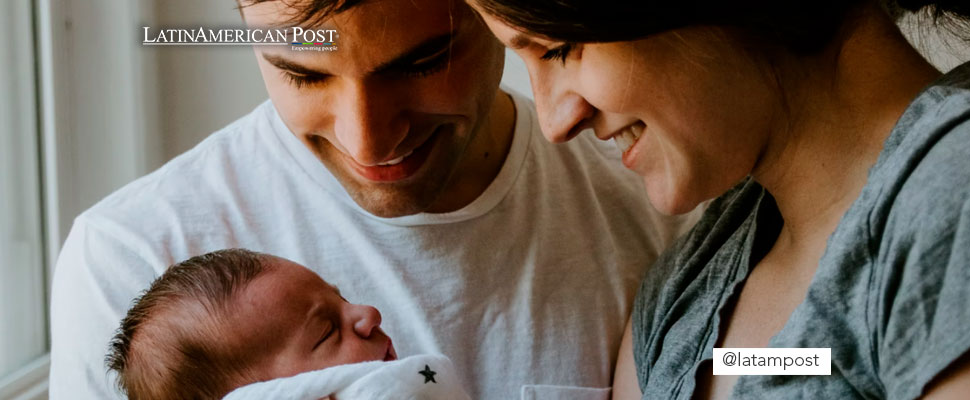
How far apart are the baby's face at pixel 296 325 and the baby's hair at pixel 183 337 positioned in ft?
0.04

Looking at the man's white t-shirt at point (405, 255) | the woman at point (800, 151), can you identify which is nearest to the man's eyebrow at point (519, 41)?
the woman at point (800, 151)

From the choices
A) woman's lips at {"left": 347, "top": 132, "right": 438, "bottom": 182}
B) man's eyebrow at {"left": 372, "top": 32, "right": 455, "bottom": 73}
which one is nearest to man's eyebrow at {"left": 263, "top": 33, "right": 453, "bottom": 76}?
man's eyebrow at {"left": 372, "top": 32, "right": 455, "bottom": 73}

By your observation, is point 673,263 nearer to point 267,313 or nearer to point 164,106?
point 267,313

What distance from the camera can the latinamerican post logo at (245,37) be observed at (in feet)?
2.66

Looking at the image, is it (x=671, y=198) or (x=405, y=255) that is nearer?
(x=671, y=198)

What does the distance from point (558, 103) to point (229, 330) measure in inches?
13.1

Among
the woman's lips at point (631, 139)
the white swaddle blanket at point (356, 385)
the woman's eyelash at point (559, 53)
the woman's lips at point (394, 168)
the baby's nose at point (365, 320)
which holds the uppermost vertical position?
the woman's eyelash at point (559, 53)

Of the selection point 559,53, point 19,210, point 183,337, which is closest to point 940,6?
point 559,53

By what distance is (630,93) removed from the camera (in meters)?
0.64

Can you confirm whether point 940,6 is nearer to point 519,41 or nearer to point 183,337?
point 519,41

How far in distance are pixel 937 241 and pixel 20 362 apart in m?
1.03

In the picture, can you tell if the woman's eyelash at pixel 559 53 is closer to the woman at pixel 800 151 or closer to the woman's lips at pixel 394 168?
the woman at pixel 800 151

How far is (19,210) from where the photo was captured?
108 centimetres

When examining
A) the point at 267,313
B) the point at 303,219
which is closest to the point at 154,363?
the point at 267,313
